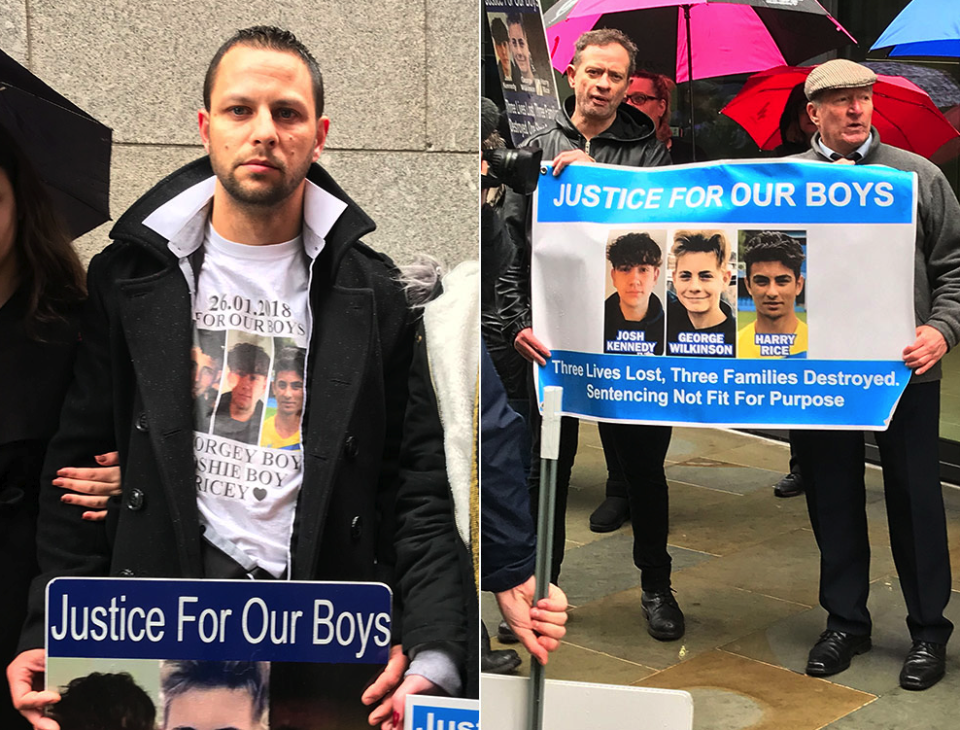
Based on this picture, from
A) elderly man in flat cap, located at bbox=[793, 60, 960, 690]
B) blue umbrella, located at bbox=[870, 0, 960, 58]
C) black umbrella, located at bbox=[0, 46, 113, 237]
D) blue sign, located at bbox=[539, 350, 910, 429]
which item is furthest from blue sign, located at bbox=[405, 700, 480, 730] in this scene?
blue umbrella, located at bbox=[870, 0, 960, 58]

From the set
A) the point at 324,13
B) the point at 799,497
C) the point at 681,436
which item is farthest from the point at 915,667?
the point at 324,13

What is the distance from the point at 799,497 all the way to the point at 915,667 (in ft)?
6.68

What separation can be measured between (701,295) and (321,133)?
1.56m

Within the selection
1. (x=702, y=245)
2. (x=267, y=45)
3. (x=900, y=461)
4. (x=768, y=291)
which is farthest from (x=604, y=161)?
(x=900, y=461)

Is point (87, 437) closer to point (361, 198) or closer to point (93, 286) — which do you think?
point (93, 286)

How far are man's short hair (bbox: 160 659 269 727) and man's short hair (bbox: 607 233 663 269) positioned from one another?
1675 mm

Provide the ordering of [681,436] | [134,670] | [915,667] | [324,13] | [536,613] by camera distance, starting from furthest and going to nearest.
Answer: [681,436] < [915,667] < [536,613] < [134,670] < [324,13]

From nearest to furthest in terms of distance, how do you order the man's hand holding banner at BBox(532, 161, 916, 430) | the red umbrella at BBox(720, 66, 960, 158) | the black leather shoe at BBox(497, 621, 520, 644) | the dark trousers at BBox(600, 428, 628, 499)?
the black leather shoe at BBox(497, 621, 520, 644) < the man's hand holding banner at BBox(532, 161, 916, 430) < the red umbrella at BBox(720, 66, 960, 158) < the dark trousers at BBox(600, 428, 628, 499)

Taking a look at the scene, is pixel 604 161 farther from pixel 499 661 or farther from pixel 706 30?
pixel 499 661

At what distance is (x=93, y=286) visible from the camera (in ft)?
9.70

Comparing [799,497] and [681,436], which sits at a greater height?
[681,436]

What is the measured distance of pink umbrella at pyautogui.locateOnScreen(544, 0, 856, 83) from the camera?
14.5ft

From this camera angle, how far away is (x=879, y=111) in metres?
4.50

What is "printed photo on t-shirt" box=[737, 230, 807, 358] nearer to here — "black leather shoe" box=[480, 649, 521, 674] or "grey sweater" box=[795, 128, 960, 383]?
"grey sweater" box=[795, 128, 960, 383]
